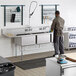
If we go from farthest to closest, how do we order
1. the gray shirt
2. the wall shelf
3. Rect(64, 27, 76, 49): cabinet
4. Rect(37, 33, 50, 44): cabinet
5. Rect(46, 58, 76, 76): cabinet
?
1. Rect(64, 27, 76, 49): cabinet
2. Rect(37, 33, 50, 44): cabinet
3. the wall shelf
4. the gray shirt
5. Rect(46, 58, 76, 76): cabinet

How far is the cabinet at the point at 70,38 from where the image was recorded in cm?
855

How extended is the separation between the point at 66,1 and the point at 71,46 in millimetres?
1785

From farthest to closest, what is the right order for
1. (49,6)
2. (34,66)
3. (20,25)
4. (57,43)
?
(49,6), (20,25), (57,43), (34,66)

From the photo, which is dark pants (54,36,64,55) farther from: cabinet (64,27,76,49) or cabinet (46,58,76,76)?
cabinet (46,58,76,76)

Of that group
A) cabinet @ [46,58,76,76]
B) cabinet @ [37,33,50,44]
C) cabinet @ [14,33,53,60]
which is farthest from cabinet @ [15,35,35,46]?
cabinet @ [46,58,76,76]

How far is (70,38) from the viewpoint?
28.4ft

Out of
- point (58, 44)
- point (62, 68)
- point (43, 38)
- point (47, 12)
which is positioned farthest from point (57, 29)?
point (62, 68)

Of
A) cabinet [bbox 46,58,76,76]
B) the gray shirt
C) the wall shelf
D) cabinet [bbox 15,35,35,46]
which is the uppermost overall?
the wall shelf

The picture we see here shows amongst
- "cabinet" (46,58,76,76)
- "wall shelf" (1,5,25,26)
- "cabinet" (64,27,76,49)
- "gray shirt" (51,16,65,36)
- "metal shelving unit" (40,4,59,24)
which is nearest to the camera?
"cabinet" (46,58,76,76)

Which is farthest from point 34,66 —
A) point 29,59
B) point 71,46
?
point 71,46

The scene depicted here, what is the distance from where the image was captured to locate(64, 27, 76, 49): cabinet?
28.1ft

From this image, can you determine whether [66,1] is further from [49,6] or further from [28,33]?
[28,33]

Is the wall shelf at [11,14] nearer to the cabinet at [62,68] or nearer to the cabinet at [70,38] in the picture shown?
the cabinet at [70,38]

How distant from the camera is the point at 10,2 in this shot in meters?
7.55
